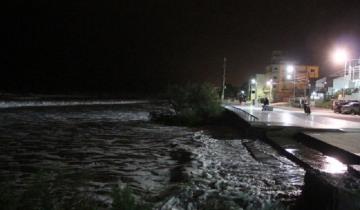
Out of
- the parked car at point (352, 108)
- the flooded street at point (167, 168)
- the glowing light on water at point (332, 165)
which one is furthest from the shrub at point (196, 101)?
the glowing light on water at point (332, 165)

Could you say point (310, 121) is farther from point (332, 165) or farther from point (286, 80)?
point (286, 80)

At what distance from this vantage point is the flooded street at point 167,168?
11.0 m

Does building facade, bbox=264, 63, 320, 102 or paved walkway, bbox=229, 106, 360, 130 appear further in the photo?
building facade, bbox=264, 63, 320, 102

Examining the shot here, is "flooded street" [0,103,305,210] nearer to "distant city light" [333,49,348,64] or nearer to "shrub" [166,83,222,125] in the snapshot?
"shrub" [166,83,222,125]

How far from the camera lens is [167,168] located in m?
15.5

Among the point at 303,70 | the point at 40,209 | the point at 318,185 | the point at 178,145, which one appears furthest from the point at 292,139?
the point at 303,70

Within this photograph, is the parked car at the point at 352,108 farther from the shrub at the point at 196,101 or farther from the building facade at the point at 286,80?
the building facade at the point at 286,80

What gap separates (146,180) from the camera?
43.5 feet

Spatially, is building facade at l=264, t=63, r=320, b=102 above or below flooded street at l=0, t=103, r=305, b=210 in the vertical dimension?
above

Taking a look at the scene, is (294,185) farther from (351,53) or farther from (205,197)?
(351,53)

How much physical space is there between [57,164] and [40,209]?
33.0 ft

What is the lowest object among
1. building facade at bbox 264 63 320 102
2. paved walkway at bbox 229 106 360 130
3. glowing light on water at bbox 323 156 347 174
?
glowing light on water at bbox 323 156 347 174

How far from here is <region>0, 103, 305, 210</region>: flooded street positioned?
11.0 meters

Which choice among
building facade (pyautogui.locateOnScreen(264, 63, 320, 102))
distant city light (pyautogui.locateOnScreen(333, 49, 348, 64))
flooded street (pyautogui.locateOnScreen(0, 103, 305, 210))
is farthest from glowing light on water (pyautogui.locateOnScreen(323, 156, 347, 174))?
building facade (pyautogui.locateOnScreen(264, 63, 320, 102))
